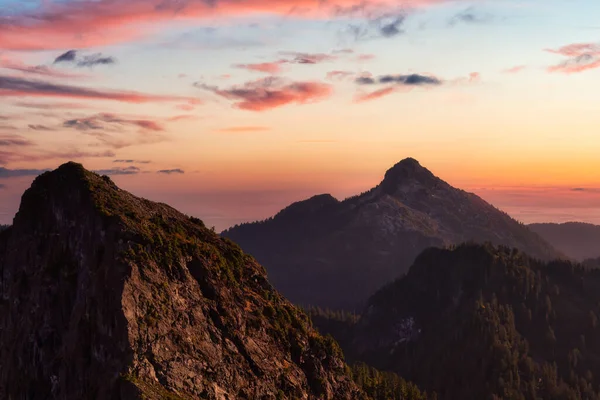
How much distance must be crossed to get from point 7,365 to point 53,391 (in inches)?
855

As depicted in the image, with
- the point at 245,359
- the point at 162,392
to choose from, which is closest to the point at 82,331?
the point at 162,392

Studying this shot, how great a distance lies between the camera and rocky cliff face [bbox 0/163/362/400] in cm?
14875

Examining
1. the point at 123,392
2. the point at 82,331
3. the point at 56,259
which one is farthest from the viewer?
the point at 56,259

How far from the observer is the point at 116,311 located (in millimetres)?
148750

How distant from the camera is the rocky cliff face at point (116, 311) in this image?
148750 millimetres

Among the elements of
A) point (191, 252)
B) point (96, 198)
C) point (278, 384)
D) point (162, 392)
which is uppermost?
point (96, 198)

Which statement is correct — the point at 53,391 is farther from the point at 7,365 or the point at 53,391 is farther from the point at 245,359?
the point at 245,359

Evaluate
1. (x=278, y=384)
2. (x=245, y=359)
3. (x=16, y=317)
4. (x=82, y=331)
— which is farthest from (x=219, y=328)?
(x=16, y=317)

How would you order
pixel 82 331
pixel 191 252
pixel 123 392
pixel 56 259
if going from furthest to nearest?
pixel 191 252
pixel 56 259
pixel 82 331
pixel 123 392

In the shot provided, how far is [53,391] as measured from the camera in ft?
530

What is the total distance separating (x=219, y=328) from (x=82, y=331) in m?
35.3

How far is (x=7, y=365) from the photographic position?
579ft

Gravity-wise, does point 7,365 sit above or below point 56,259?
below

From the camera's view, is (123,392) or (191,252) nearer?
(123,392)
